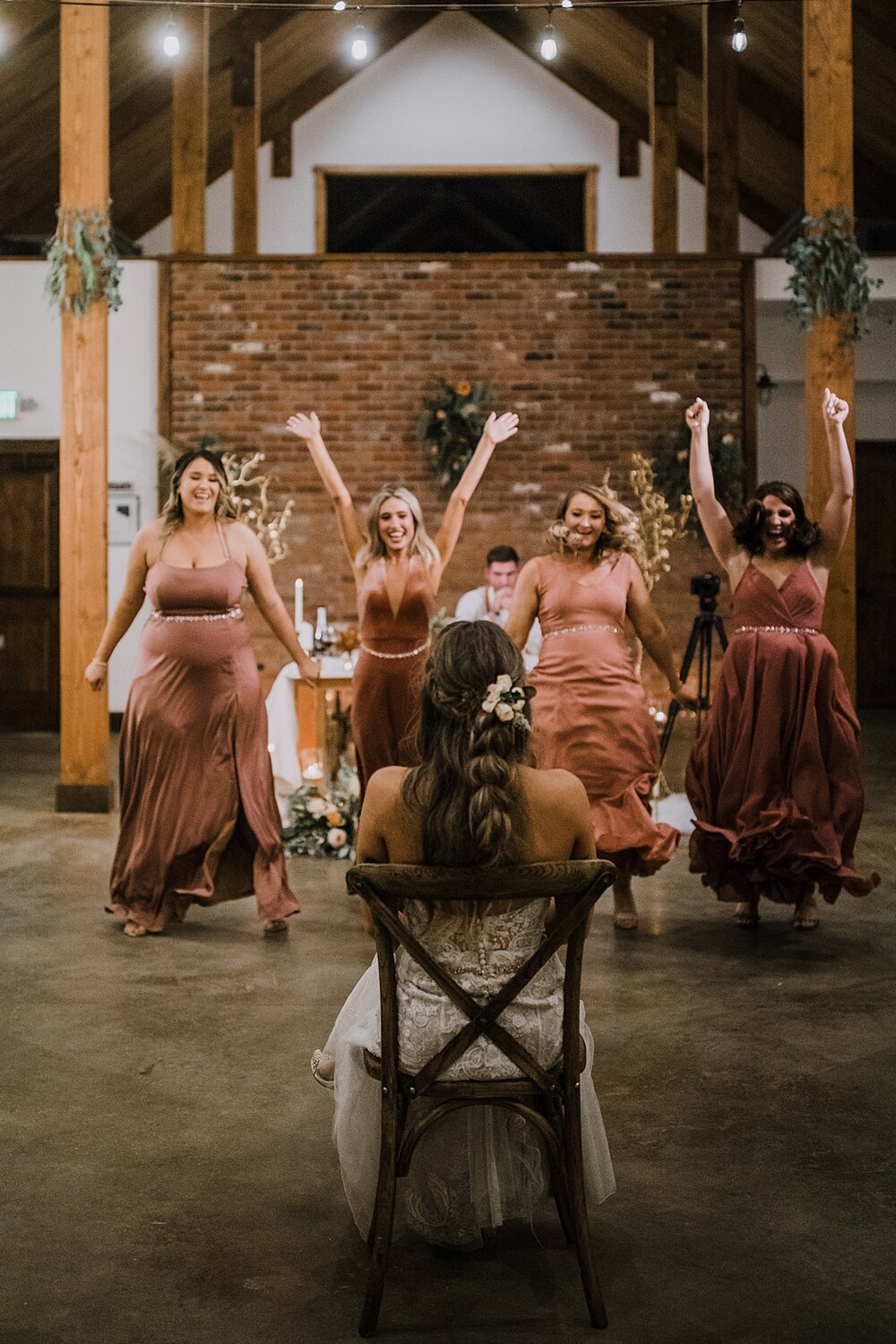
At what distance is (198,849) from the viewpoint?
4934 mm

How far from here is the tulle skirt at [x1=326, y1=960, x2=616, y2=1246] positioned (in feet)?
8.39

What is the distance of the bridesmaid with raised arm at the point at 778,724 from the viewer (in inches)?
189

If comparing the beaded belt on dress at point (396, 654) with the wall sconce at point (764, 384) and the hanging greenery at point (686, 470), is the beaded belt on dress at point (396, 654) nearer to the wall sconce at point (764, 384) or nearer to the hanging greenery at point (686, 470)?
the hanging greenery at point (686, 470)

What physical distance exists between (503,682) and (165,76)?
33.8 feet

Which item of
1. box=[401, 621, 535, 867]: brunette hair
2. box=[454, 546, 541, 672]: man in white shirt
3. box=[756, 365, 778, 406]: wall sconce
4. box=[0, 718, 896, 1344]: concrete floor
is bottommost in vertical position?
box=[0, 718, 896, 1344]: concrete floor

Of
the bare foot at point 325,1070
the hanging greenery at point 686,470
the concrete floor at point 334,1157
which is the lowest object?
the concrete floor at point 334,1157

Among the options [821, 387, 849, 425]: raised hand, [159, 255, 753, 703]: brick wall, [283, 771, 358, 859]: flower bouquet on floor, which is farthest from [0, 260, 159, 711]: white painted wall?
[821, 387, 849, 425]: raised hand

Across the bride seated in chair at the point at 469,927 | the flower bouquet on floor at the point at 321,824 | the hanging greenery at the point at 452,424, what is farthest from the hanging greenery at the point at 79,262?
the bride seated in chair at the point at 469,927

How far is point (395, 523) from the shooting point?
5.14 m

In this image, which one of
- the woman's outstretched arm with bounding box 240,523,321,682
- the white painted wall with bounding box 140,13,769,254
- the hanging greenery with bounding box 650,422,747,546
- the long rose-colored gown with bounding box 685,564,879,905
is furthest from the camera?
the white painted wall with bounding box 140,13,769,254

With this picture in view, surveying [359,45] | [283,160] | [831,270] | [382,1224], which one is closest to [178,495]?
[382,1224]

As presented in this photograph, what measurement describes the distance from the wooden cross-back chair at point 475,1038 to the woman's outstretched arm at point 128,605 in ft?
9.14

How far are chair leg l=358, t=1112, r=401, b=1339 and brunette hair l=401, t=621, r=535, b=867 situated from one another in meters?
0.44

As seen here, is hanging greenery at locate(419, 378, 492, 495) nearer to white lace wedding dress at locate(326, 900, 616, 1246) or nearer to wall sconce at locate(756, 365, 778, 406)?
wall sconce at locate(756, 365, 778, 406)
